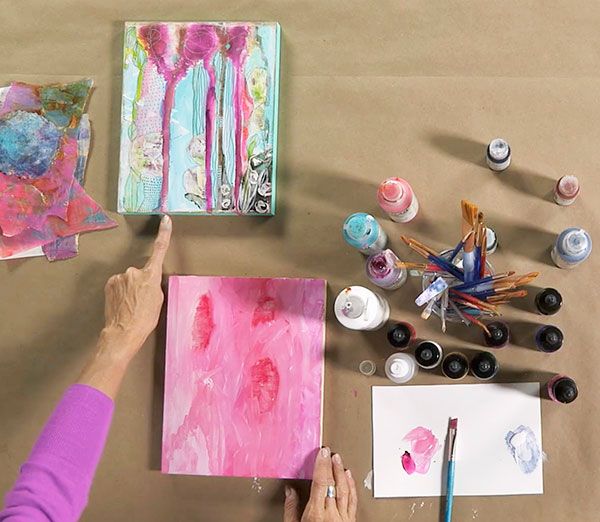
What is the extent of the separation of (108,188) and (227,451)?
0.45 m

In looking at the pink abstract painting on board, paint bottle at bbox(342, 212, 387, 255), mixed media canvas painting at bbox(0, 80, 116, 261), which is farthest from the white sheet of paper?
mixed media canvas painting at bbox(0, 80, 116, 261)

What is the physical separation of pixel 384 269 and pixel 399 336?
99 millimetres

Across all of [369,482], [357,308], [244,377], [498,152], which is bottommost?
[369,482]

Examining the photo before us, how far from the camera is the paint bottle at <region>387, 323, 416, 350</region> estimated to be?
0.87 metres

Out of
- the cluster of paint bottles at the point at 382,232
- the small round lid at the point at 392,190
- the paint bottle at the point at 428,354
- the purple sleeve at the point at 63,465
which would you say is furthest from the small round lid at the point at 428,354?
the purple sleeve at the point at 63,465

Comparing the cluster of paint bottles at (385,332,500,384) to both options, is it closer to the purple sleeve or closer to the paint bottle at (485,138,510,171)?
the paint bottle at (485,138,510,171)

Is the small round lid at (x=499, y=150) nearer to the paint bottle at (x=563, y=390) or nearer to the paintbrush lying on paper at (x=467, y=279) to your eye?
the paintbrush lying on paper at (x=467, y=279)

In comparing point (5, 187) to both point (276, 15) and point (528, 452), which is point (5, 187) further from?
point (528, 452)

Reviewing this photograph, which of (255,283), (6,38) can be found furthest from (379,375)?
(6,38)

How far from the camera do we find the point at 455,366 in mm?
872

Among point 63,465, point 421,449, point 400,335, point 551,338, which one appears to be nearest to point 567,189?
point 551,338

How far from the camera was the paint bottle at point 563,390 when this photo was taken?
2.75 feet

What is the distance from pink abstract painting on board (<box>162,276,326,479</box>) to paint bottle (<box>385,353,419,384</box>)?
0.34 ft

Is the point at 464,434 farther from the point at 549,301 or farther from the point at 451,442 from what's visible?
the point at 549,301
